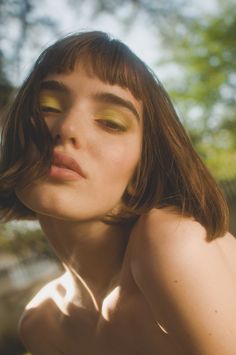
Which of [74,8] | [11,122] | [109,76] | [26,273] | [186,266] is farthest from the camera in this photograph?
[26,273]

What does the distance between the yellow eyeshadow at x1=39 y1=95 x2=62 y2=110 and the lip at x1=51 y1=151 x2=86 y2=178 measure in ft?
0.58

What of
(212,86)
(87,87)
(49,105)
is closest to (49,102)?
(49,105)

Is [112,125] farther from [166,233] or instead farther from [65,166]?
[166,233]

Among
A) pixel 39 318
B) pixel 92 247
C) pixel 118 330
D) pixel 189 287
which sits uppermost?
pixel 189 287

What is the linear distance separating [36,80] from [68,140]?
30 centimetres

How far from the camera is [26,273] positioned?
7262 millimetres

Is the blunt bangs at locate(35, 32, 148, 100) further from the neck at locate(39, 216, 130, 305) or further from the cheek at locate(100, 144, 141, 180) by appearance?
the neck at locate(39, 216, 130, 305)

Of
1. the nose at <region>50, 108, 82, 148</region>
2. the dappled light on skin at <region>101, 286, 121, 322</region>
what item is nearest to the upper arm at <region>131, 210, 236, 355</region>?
the dappled light on skin at <region>101, 286, 121, 322</region>

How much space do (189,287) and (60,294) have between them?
37.2 inches

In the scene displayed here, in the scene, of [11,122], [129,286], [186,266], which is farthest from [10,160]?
[186,266]

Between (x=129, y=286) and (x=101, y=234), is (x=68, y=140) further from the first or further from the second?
(x=129, y=286)

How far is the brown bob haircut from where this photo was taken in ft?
4.24

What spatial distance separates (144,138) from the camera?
1356mm

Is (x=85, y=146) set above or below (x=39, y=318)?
above
